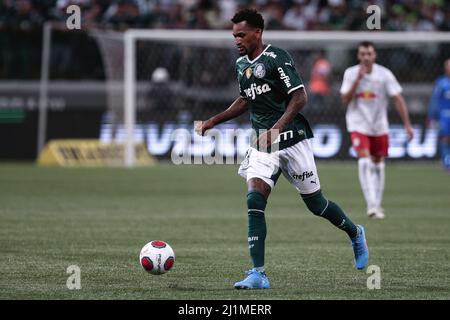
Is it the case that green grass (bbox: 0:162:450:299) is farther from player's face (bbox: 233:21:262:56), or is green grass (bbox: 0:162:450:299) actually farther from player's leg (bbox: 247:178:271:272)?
player's face (bbox: 233:21:262:56)

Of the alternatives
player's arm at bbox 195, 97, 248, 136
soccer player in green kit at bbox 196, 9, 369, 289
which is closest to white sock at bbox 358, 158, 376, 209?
soccer player in green kit at bbox 196, 9, 369, 289

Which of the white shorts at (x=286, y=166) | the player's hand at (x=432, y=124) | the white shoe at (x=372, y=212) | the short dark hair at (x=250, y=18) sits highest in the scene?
the player's hand at (x=432, y=124)

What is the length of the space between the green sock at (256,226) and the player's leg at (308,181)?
49 centimetres

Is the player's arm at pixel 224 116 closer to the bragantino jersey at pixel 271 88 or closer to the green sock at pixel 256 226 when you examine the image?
the bragantino jersey at pixel 271 88

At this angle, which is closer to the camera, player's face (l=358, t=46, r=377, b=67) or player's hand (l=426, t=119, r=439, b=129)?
player's face (l=358, t=46, r=377, b=67)

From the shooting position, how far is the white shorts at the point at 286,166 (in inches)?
352

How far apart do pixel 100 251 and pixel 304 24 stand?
69.1ft

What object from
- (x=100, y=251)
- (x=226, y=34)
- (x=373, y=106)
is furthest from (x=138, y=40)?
(x=100, y=251)

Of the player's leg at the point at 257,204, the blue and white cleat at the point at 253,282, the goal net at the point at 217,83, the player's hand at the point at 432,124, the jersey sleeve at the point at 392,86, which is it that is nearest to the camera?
the blue and white cleat at the point at 253,282

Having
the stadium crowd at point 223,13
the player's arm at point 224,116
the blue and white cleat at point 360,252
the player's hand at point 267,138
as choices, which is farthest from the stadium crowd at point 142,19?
the player's hand at point 267,138

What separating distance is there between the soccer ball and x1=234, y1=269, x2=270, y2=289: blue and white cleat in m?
0.79

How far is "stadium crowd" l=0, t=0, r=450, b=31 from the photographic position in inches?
1192

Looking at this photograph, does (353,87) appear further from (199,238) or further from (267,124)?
(267,124)
